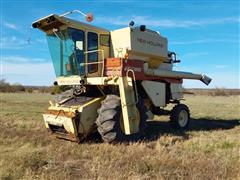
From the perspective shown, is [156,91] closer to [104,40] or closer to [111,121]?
[104,40]

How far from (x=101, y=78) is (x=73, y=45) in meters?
1.25

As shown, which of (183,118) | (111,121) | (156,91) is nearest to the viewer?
(111,121)

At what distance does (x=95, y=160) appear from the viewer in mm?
7160

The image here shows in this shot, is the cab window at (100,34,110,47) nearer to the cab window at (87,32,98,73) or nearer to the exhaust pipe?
the cab window at (87,32,98,73)

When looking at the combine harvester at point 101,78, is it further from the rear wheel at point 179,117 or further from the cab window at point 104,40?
the rear wheel at point 179,117

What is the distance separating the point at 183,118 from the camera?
1328 cm

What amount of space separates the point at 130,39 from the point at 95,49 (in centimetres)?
116

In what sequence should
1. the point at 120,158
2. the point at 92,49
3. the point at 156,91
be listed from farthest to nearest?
the point at 156,91
the point at 92,49
the point at 120,158

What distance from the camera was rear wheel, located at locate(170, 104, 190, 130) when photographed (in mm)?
12805

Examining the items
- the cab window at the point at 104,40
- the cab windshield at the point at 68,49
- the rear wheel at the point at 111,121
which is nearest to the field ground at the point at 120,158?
the rear wheel at the point at 111,121

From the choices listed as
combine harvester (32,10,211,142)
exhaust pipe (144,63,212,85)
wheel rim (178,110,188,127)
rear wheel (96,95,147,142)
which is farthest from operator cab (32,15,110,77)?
wheel rim (178,110,188,127)

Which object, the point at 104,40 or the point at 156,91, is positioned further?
Result: the point at 156,91

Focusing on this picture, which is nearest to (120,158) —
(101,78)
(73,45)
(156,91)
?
(101,78)

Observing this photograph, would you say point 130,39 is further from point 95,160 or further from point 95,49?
point 95,160
